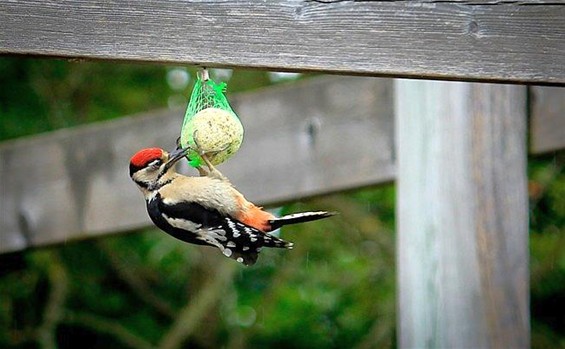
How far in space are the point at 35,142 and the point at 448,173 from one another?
5.46 feet

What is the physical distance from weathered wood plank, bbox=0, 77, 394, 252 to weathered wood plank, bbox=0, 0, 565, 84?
1357 mm

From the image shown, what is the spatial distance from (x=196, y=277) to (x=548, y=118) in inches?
121

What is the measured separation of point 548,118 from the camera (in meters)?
3.31

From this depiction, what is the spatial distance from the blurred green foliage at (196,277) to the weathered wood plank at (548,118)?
207 centimetres

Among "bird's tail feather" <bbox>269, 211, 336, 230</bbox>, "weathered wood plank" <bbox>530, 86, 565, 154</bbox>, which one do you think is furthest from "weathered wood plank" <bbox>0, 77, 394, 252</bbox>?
"bird's tail feather" <bbox>269, 211, 336, 230</bbox>

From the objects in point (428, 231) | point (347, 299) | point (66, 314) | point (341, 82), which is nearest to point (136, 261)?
point (66, 314)

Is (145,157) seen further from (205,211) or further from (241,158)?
(241,158)

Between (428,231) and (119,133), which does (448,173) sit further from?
(119,133)

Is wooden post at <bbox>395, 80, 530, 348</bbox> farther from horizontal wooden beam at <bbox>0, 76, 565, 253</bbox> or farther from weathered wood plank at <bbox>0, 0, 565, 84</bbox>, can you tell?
weathered wood plank at <bbox>0, 0, 565, 84</bbox>

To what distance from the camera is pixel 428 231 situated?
2902 mm

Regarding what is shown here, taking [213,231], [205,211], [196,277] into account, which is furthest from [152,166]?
[196,277]

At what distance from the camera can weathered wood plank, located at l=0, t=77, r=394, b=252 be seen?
3.45 m

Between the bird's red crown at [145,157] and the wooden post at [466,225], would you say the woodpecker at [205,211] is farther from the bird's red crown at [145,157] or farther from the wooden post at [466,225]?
the wooden post at [466,225]

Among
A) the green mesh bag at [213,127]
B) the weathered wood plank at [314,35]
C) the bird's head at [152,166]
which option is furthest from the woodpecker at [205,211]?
the weathered wood plank at [314,35]
